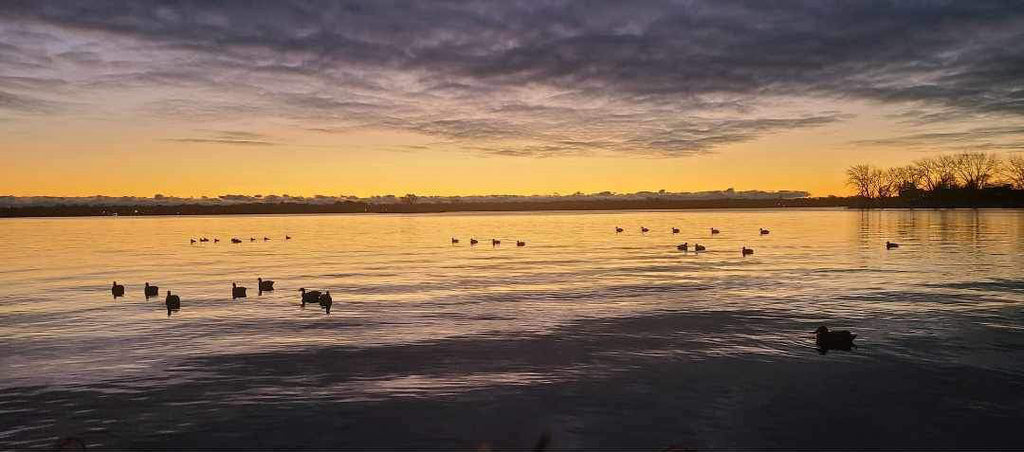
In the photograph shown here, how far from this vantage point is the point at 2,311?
89.9 ft

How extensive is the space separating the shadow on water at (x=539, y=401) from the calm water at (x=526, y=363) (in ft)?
0.20

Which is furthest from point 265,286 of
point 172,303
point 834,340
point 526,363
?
point 834,340

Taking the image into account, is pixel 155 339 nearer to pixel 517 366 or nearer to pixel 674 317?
pixel 517 366

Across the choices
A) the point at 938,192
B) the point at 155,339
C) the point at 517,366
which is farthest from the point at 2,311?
the point at 938,192

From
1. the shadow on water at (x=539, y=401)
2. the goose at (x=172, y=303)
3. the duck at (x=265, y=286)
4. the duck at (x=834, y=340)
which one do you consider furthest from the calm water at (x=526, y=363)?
the duck at (x=265, y=286)

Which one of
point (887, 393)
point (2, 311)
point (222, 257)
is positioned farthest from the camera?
point (222, 257)

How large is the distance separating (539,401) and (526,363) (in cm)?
332

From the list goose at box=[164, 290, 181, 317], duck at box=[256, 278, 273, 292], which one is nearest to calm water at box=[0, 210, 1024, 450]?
goose at box=[164, 290, 181, 317]

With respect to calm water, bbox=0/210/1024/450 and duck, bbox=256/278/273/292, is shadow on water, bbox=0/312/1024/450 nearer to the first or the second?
calm water, bbox=0/210/1024/450

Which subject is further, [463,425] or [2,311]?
[2,311]

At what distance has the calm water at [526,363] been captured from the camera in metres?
12.9

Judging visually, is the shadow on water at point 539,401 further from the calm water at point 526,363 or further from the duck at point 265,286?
the duck at point 265,286

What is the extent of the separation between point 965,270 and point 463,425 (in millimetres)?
34817

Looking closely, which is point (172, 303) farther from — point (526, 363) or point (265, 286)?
point (526, 363)
